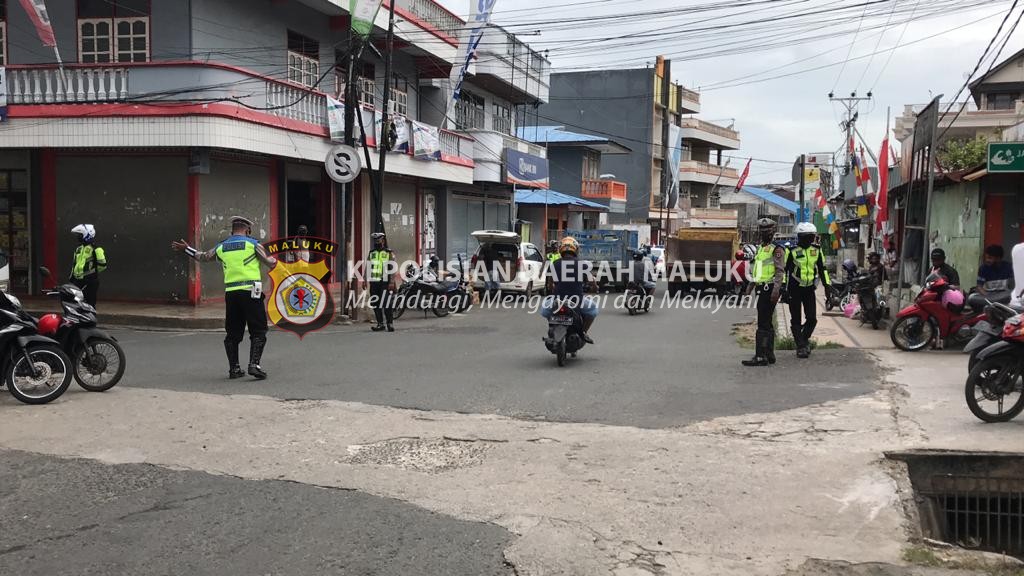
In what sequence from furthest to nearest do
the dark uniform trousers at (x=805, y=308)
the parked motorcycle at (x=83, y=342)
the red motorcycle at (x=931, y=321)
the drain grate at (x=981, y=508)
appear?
the red motorcycle at (x=931, y=321) → the dark uniform trousers at (x=805, y=308) → the parked motorcycle at (x=83, y=342) → the drain grate at (x=981, y=508)

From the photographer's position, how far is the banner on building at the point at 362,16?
53.2ft

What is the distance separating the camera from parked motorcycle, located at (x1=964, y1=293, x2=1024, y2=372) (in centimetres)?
706

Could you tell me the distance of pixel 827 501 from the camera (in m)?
5.11

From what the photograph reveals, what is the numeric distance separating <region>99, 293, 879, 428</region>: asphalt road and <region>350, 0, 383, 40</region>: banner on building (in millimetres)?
5786

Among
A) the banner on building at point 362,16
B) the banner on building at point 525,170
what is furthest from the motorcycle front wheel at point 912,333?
the banner on building at point 525,170

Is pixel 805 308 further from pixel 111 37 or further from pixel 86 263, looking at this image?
pixel 111 37

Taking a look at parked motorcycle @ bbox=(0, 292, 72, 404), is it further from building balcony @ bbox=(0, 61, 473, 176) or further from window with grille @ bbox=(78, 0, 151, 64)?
window with grille @ bbox=(78, 0, 151, 64)

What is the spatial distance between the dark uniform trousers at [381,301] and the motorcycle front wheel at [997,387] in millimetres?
10186

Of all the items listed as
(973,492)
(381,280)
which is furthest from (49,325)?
(973,492)

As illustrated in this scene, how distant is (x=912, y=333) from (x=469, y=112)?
67.5ft

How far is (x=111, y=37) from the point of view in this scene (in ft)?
57.0

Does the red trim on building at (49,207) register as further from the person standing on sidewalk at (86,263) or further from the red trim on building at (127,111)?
the person standing on sidewalk at (86,263)

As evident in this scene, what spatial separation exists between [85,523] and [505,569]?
96.5 inches

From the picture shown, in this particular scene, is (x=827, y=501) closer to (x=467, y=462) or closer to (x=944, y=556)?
(x=944, y=556)
